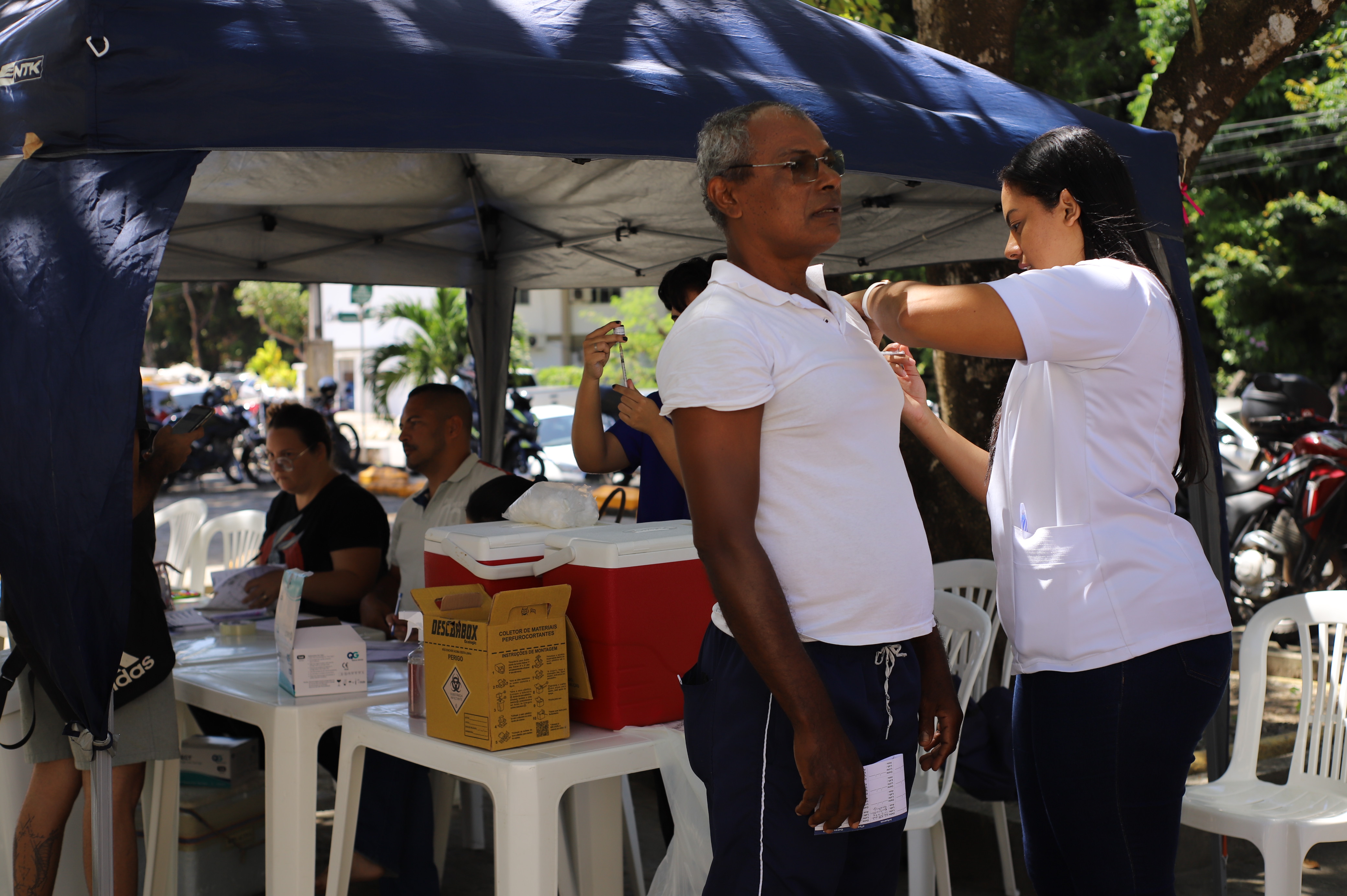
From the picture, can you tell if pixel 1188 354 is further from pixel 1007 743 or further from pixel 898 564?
pixel 1007 743

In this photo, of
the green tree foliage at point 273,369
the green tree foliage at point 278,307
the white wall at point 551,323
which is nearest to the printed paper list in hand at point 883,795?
the green tree foliage at point 273,369

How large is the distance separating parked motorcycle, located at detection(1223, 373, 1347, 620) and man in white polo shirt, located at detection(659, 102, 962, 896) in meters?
5.04

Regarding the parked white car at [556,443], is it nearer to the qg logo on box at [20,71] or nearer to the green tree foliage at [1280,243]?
the green tree foliage at [1280,243]

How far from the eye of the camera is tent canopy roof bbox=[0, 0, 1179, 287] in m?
2.32

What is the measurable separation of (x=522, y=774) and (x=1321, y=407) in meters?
6.73

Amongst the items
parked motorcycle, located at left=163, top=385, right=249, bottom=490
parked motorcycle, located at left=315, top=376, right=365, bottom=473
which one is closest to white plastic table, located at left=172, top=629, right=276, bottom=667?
parked motorcycle, located at left=315, top=376, right=365, bottom=473

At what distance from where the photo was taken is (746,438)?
1.56 meters

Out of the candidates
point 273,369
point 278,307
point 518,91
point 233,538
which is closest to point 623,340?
point 518,91

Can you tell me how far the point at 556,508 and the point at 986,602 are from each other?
2.08 m

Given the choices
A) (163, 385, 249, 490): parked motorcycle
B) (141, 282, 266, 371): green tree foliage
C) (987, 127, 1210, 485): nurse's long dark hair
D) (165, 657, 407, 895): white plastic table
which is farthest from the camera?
(141, 282, 266, 371): green tree foliage

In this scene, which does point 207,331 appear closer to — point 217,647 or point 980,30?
point 980,30

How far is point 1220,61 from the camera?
4188 mm

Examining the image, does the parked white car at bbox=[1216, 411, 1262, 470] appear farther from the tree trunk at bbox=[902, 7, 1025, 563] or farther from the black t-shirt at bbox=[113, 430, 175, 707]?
the black t-shirt at bbox=[113, 430, 175, 707]

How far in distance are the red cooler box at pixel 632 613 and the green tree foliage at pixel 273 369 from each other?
119 ft
